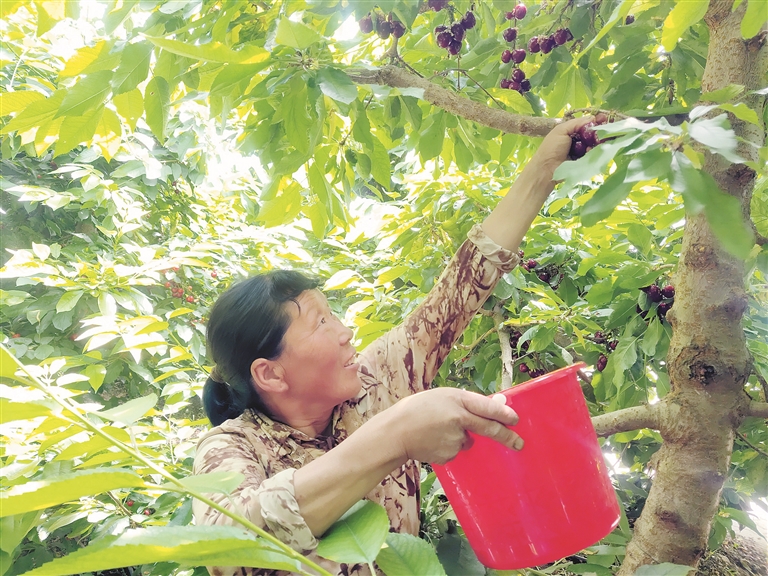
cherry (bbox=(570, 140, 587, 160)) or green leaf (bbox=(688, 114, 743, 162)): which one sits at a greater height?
green leaf (bbox=(688, 114, 743, 162))

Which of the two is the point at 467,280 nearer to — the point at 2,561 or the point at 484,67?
the point at 484,67

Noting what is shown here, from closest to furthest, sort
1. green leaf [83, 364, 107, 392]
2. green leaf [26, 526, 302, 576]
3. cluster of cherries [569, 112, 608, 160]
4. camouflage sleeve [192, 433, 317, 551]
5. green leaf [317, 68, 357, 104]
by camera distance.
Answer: green leaf [26, 526, 302, 576]
camouflage sleeve [192, 433, 317, 551]
green leaf [317, 68, 357, 104]
cluster of cherries [569, 112, 608, 160]
green leaf [83, 364, 107, 392]

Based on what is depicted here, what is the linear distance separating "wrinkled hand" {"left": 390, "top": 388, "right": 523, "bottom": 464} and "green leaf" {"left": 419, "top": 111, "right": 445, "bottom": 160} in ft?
2.44

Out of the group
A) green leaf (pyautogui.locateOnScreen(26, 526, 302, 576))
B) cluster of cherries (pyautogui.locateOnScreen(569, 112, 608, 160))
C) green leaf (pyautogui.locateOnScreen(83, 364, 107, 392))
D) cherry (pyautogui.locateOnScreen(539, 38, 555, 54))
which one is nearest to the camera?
green leaf (pyautogui.locateOnScreen(26, 526, 302, 576))

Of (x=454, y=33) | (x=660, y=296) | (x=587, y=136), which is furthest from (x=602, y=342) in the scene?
(x=454, y=33)

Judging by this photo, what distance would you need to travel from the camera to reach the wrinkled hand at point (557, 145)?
919 millimetres

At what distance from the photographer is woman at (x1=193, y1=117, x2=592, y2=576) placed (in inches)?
37.1

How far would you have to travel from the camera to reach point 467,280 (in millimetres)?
1175

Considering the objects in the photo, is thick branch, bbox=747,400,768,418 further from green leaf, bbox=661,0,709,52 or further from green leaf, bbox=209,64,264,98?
green leaf, bbox=209,64,264,98

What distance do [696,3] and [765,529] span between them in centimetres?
275

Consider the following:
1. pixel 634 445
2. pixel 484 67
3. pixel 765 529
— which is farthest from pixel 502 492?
pixel 765 529

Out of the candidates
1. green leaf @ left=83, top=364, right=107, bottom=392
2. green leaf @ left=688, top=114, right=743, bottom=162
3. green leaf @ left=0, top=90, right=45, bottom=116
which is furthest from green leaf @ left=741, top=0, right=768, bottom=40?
green leaf @ left=83, top=364, right=107, bottom=392

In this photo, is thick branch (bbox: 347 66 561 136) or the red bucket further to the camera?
thick branch (bbox: 347 66 561 136)

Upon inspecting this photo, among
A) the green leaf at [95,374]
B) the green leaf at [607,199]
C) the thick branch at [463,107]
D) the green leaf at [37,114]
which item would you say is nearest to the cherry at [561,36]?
the thick branch at [463,107]
